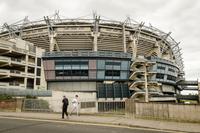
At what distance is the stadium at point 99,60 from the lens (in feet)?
161

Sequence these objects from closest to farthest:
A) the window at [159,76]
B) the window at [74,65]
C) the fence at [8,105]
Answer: the fence at [8,105], the window at [74,65], the window at [159,76]

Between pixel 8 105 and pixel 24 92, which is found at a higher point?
pixel 24 92

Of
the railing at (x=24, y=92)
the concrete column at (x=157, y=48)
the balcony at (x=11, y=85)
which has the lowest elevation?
the railing at (x=24, y=92)

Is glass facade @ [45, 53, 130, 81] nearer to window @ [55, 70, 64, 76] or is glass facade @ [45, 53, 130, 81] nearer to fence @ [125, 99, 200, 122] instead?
window @ [55, 70, 64, 76]

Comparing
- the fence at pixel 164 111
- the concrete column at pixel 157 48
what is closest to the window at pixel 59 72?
the concrete column at pixel 157 48

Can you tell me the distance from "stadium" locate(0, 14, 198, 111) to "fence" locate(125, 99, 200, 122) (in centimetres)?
2834

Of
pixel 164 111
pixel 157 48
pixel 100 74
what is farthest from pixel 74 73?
pixel 164 111

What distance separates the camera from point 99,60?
162 feet

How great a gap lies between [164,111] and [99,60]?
122 feet

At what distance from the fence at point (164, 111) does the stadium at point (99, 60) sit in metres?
28.3

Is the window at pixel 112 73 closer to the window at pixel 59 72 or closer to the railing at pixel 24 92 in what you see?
the window at pixel 59 72

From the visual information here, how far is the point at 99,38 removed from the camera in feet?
179

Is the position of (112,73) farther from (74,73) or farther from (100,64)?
(74,73)

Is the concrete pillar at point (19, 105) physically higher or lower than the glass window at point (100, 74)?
lower
